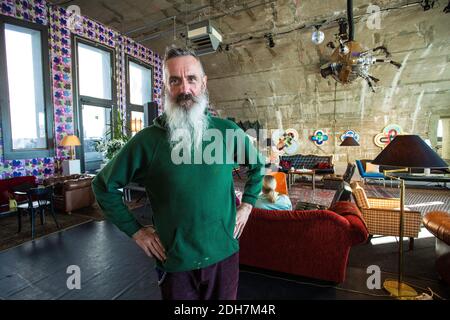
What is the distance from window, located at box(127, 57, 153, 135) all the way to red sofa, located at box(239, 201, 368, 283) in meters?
5.45

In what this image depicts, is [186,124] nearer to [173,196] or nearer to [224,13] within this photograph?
[173,196]

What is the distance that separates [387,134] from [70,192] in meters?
8.87

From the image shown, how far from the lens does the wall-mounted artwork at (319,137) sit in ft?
27.6

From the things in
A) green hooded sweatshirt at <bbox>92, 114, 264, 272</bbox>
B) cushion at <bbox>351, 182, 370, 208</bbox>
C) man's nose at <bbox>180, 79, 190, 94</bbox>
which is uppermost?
man's nose at <bbox>180, 79, 190, 94</bbox>

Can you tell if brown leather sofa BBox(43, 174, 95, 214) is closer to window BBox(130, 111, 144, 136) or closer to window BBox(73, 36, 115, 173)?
window BBox(73, 36, 115, 173)

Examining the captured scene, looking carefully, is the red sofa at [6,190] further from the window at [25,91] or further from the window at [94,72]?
the window at [94,72]

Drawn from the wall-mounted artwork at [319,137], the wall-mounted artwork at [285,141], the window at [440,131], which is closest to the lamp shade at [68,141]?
the wall-mounted artwork at [285,141]

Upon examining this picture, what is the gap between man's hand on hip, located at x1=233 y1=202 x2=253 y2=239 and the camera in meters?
1.10

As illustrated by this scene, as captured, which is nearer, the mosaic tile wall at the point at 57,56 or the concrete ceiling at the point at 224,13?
the mosaic tile wall at the point at 57,56

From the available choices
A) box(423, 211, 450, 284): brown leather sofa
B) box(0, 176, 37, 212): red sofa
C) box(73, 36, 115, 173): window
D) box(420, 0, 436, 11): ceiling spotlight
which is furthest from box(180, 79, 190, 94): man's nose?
box(420, 0, 436, 11): ceiling spotlight

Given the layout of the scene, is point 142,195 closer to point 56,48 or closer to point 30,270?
point 30,270

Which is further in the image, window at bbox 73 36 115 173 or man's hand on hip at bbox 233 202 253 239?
window at bbox 73 36 115 173

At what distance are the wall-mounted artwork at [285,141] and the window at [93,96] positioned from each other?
5782mm

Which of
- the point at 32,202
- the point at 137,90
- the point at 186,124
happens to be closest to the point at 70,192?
the point at 32,202
